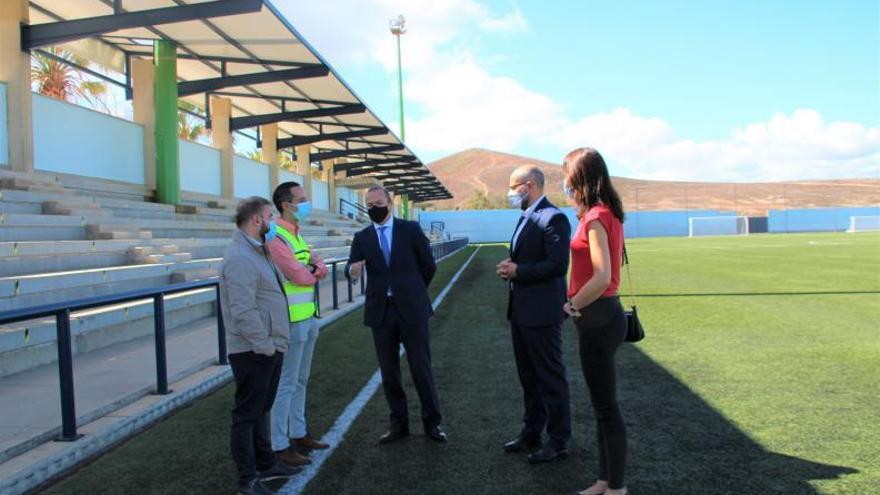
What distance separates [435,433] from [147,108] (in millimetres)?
13971

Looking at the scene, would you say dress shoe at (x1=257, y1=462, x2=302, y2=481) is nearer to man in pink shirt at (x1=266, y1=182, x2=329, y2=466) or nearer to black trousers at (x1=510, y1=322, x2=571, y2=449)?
man in pink shirt at (x1=266, y1=182, x2=329, y2=466)

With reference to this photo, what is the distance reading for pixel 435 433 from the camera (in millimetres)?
4598

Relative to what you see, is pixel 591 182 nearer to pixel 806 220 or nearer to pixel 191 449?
pixel 191 449

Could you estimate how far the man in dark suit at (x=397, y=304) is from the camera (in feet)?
15.0

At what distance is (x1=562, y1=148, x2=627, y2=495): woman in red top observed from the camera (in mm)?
3371

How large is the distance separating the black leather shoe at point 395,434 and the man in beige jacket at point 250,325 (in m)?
0.98

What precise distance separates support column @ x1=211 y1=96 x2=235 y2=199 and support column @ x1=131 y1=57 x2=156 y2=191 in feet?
14.5

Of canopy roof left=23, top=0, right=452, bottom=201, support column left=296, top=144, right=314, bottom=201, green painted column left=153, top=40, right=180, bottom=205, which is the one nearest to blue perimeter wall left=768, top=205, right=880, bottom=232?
support column left=296, top=144, right=314, bottom=201

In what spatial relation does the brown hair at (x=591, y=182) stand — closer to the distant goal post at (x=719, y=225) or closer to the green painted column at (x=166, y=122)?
the green painted column at (x=166, y=122)

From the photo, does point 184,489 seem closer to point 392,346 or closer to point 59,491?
point 59,491

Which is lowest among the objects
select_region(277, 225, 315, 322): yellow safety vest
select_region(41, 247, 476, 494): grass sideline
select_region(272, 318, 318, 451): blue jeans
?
select_region(41, 247, 476, 494): grass sideline

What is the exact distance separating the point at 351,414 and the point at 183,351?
339 centimetres

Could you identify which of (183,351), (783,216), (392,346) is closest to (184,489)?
(392,346)

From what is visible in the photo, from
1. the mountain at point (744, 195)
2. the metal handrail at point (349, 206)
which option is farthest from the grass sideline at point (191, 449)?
the mountain at point (744, 195)
